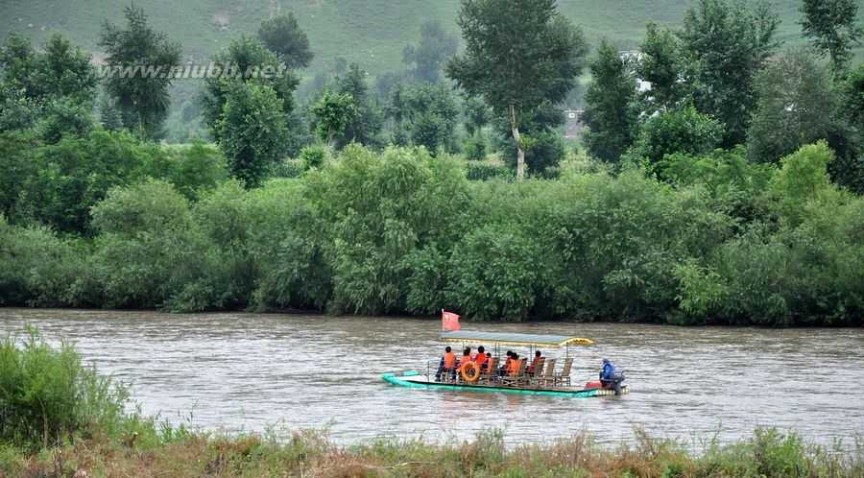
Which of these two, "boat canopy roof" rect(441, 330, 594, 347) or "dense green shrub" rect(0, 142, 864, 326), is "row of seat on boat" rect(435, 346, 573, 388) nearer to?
"boat canopy roof" rect(441, 330, 594, 347)

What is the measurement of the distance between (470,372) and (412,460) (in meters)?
13.7

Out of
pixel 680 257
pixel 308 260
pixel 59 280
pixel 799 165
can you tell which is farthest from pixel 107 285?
pixel 799 165

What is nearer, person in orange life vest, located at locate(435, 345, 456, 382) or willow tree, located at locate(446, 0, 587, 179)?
person in orange life vest, located at locate(435, 345, 456, 382)

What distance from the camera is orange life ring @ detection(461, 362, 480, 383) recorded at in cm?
3716

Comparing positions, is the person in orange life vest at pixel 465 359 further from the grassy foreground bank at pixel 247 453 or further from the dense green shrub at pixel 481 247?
the dense green shrub at pixel 481 247

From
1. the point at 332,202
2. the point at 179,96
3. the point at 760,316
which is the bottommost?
the point at 760,316

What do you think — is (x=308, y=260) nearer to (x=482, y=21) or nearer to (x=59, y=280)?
(x=59, y=280)

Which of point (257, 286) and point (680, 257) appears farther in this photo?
point (257, 286)

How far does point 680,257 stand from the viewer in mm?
53375

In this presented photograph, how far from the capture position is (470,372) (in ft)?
122

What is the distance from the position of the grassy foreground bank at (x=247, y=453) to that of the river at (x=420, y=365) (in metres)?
2.13

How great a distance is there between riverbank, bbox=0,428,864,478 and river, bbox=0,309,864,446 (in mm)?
2016

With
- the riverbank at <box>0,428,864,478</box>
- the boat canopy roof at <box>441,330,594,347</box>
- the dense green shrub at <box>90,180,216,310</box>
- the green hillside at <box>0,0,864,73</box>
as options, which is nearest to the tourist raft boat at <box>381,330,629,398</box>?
the boat canopy roof at <box>441,330,594,347</box>

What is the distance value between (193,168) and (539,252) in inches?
828
